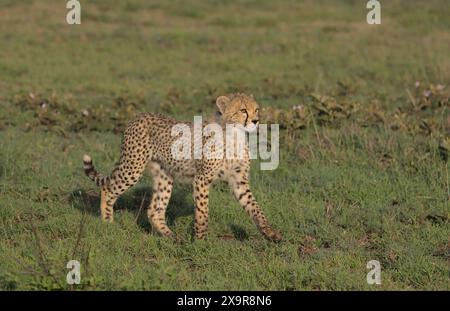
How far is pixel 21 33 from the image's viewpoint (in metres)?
14.1

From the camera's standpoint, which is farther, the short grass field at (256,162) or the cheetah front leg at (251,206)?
the cheetah front leg at (251,206)

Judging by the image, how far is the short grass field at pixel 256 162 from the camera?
5.29 m

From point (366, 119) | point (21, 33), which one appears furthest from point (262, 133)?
point (21, 33)

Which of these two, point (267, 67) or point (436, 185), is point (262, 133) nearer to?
point (436, 185)

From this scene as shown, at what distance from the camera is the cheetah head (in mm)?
5949

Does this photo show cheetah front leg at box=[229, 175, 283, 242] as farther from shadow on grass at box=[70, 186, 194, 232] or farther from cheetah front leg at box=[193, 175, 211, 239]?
shadow on grass at box=[70, 186, 194, 232]

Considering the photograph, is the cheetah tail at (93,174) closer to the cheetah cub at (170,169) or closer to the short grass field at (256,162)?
the cheetah cub at (170,169)

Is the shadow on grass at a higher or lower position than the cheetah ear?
lower

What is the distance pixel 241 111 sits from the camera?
5949 mm

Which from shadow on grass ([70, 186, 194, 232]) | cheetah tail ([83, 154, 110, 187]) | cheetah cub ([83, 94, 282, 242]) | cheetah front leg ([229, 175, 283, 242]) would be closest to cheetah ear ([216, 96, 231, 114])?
cheetah cub ([83, 94, 282, 242])

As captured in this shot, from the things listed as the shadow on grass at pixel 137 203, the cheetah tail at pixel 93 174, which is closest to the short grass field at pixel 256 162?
the shadow on grass at pixel 137 203

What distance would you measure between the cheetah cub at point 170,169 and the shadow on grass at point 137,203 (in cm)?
20

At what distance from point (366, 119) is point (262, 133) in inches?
48.3

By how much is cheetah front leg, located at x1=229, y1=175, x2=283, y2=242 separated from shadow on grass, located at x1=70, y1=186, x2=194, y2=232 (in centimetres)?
68
